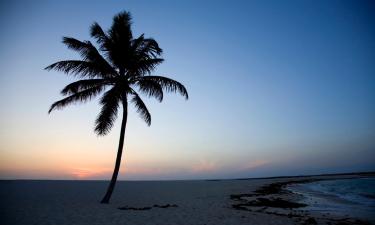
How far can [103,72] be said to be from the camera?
1605 cm

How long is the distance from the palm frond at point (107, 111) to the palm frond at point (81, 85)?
0.97 metres

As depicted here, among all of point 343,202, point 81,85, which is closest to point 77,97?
point 81,85

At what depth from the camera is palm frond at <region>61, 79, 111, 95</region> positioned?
617 inches

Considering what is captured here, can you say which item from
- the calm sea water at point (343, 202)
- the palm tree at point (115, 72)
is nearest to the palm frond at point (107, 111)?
the palm tree at point (115, 72)

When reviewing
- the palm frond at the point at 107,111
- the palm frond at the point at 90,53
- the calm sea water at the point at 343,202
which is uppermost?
the palm frond at the point at 90,53

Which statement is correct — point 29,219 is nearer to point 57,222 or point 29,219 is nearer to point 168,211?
point 57,222

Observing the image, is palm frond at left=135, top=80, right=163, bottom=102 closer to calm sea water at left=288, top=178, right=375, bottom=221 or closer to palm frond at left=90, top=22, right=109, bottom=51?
palm frond at left=90, top=22, right=109, bottom=51

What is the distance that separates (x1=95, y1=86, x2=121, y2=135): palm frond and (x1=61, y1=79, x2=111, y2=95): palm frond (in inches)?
38.0

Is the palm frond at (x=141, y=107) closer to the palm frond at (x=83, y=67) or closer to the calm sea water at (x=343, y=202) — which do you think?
the palm frond at (x=83, y=67)

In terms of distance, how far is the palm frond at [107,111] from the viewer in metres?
15.6

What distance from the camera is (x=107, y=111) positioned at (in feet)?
51.3

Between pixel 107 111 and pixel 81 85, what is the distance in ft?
7.52

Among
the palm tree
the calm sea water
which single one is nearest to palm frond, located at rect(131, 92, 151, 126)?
the palm tree

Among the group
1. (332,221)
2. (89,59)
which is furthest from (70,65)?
(332,221)
